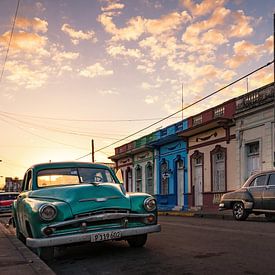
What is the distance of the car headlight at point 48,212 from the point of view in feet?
23.9

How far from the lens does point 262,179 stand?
16.2 metres

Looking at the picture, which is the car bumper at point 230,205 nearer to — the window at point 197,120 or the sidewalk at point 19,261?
the sidewalk at point 19,261

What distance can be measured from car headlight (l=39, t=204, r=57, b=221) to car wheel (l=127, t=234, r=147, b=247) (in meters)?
1.78

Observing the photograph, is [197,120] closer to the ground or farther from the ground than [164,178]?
farther from the ground

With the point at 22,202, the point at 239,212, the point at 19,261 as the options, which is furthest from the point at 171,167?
the point at 19,261

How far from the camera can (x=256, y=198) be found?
53.5 feet

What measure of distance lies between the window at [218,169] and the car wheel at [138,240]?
61.1 ft

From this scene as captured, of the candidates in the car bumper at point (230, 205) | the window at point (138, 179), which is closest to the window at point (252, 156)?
the car bumper at point (230, 205)

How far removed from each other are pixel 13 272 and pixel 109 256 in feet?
6.50

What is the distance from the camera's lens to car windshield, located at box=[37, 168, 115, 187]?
8.80 meters

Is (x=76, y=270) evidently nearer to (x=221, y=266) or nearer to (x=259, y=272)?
(x=221, y=266)

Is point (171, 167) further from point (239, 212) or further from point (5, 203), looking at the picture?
point (239, 212)

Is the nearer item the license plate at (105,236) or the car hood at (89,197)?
the license plate at (105,236)

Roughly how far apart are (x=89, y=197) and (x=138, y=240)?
158 cm
